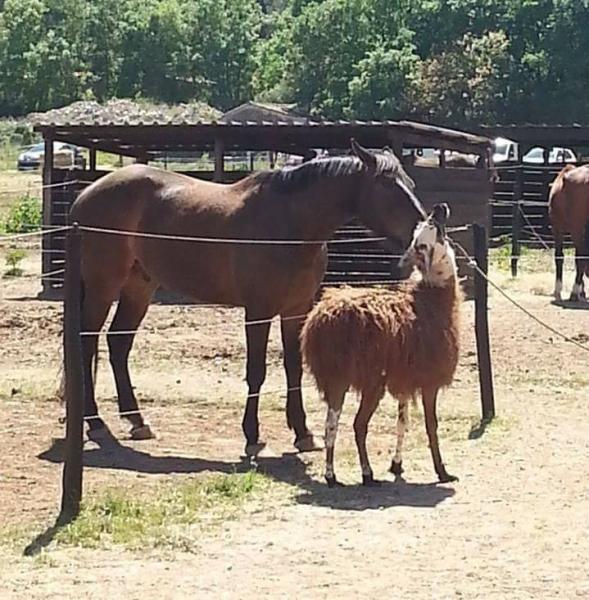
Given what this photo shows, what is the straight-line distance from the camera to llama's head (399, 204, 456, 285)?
7.43 meters

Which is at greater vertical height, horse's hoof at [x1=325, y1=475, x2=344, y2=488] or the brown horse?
the brown horse

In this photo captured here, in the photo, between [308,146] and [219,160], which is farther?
[308,146]

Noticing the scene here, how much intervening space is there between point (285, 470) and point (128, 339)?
202 cm

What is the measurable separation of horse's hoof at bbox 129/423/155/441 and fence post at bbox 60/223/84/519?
226 centimetres

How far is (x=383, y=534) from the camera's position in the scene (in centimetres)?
617

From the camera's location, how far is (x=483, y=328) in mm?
9578

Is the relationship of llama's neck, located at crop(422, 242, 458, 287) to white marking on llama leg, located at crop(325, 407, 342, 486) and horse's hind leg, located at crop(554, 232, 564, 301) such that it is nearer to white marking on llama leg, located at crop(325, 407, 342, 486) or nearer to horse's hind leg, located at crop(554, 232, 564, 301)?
white marking on llama leg, located at crop(325, 407, 342, 486)

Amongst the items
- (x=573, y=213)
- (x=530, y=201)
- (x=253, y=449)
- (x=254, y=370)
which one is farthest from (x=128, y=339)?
(x=530, y=201)

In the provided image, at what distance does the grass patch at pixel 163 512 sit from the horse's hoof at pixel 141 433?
1.36 meters

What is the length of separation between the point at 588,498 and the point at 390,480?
1.13 meters

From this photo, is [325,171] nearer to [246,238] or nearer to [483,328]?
[246,238]

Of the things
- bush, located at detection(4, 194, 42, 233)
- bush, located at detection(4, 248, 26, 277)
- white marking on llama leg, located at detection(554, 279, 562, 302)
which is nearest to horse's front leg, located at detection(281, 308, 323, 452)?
white marking on llama leg, located at detection(554, 279, 562, 302)

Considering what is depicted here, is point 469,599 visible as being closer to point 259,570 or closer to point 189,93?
point 259,570

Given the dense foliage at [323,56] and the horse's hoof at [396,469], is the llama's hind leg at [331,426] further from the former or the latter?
the dense foliage at [323,56]
